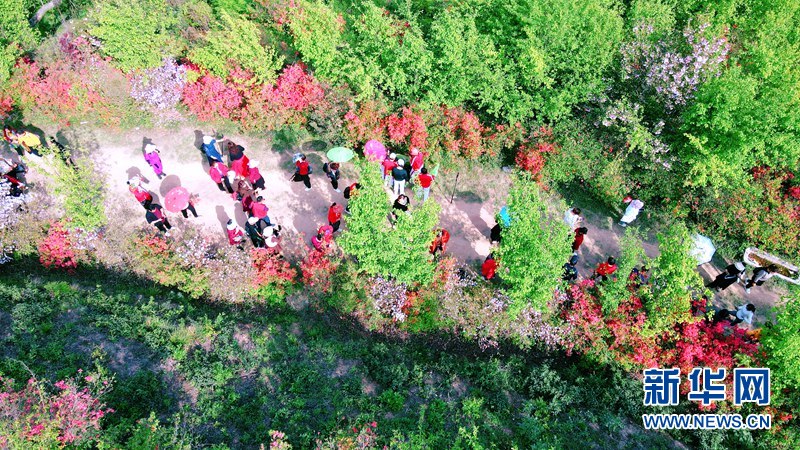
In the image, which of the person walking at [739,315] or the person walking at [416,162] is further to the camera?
the person walking at [416,162]

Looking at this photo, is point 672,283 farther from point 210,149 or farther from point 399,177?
point 210,149

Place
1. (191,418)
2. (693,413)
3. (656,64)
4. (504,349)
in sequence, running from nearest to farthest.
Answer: (191,418) < (693,413) < (504,349) < (656,64)

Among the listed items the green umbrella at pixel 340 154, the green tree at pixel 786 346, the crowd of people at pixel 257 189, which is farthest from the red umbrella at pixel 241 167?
the green tree at pixel 786 346

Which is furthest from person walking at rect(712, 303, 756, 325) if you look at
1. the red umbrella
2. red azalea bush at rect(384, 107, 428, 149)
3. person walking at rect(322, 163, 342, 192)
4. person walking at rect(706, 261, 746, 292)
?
the red umbrella

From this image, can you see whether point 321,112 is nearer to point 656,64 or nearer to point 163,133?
point 163,133

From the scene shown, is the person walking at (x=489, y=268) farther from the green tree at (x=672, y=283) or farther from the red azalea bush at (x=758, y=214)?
the red azalea bush at (x=758, y=214)

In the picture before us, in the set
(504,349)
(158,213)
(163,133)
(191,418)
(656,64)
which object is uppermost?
(656,64)

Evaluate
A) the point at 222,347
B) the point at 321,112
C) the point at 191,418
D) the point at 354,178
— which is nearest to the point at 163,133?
the point at 321,112
